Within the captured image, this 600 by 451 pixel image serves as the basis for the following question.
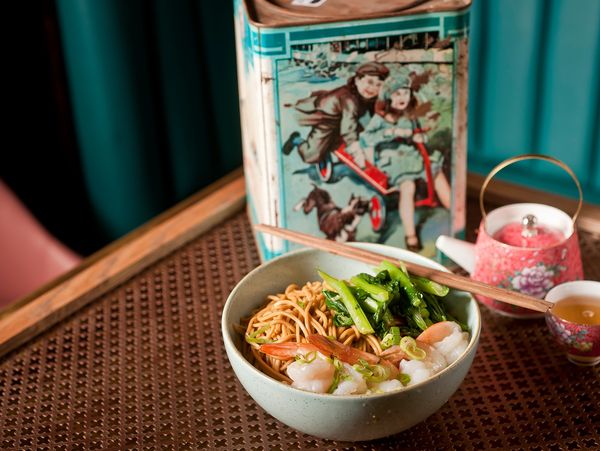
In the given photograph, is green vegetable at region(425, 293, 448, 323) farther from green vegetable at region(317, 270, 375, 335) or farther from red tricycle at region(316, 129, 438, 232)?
red tricycle at region(316, 129, 438, 232)

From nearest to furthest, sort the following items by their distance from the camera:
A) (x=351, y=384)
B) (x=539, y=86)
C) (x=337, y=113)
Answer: (x=351, y=384)
(x=337, y=113)
(x=539, y=86)

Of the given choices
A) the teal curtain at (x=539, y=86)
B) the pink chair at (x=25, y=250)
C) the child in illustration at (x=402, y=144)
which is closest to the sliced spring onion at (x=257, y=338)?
the child in illustration at (x=402, y=144)

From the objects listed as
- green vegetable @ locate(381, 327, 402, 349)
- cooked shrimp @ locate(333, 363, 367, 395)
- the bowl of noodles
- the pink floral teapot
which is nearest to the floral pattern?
the pink floral teapot

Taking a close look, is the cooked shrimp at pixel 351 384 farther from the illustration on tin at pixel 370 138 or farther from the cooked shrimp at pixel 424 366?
the illustration on tin at pixel 370 138

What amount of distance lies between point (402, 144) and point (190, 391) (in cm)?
47

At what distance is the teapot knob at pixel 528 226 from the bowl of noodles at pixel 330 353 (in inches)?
6.8

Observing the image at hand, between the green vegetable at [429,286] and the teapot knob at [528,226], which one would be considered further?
the teapot knob at [528,226]

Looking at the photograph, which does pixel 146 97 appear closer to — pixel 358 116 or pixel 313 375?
pixel 358 116

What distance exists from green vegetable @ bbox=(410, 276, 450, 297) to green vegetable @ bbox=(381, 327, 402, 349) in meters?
0.08

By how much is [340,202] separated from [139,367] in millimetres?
387

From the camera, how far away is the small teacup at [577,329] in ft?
3.43

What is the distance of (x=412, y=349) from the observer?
95 centimetres

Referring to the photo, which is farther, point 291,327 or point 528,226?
point 528,226

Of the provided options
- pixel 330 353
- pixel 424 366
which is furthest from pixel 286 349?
pixel 424 366
